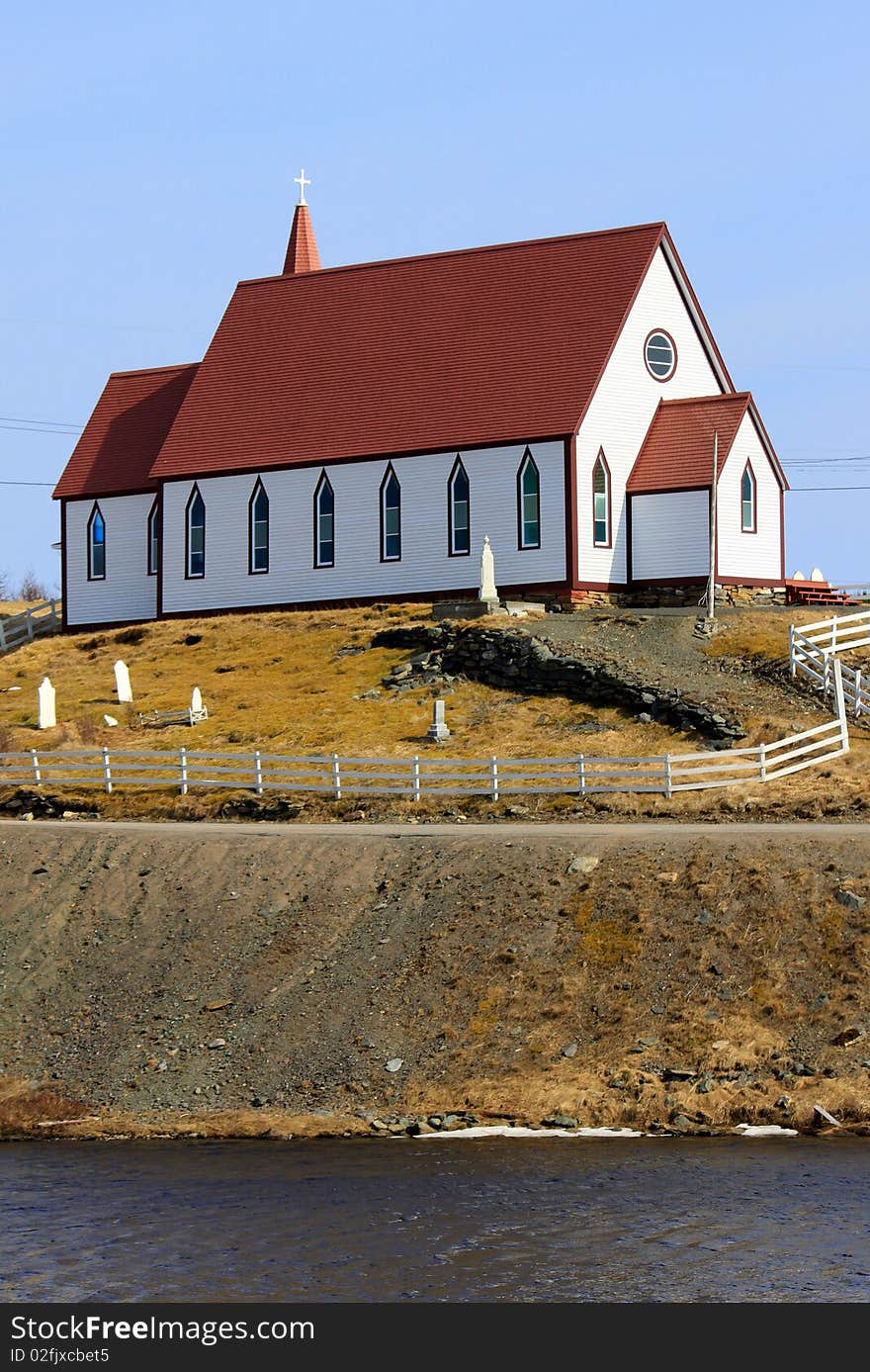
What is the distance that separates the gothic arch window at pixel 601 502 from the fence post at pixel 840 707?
43.3ft

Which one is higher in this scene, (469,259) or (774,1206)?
(469,259)

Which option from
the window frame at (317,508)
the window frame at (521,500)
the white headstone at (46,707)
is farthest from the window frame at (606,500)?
the white headstone at (46,707)

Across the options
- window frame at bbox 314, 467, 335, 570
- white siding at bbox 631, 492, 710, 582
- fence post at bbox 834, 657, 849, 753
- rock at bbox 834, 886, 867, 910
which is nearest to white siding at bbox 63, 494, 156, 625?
window frame at bbox 314, 467, 335, 570

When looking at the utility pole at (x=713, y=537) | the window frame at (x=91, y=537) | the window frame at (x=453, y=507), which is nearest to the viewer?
the utility pole at (x=713, y=537)

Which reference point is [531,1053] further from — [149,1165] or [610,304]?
[610,304]

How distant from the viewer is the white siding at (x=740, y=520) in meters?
56.5

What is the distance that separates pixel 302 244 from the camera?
240 ft

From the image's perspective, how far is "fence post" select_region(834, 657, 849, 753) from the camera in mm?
41500

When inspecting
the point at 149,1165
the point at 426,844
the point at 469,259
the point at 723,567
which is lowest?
the point at 149,1165

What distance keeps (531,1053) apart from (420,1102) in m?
1.89

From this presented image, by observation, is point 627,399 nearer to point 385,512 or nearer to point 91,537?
point 385,512

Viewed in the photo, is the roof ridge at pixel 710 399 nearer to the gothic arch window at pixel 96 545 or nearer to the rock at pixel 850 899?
the gothic arch window at pixel 96 545
